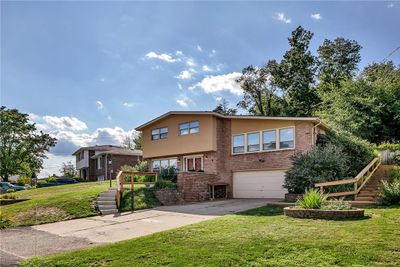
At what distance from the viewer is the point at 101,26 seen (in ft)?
46.7

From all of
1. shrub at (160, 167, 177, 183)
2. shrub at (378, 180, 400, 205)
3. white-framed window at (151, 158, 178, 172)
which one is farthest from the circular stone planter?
white-framed window at (151, 158, 178, 172)

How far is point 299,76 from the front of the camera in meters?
41.0

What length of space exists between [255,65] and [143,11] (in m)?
33.1

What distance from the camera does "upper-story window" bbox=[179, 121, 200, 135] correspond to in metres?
23.1

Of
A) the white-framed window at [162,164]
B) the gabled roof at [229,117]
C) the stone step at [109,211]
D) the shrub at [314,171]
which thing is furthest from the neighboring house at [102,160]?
the shrub at [314,171]

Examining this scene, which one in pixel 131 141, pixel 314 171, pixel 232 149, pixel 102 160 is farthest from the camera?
pixel 131 141

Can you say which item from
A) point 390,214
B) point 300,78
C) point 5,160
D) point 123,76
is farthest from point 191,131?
point 5,160

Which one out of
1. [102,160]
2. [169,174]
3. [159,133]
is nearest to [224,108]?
[102,160]

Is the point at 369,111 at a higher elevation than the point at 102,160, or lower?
higher

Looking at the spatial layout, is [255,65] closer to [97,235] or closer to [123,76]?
[123,76]

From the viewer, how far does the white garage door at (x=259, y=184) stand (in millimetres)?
20031

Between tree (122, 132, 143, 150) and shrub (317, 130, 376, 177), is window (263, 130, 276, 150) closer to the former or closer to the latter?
shrub (317, 130, 376, 177)

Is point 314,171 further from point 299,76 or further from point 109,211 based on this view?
point 299,76

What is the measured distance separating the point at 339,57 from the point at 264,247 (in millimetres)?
40028
